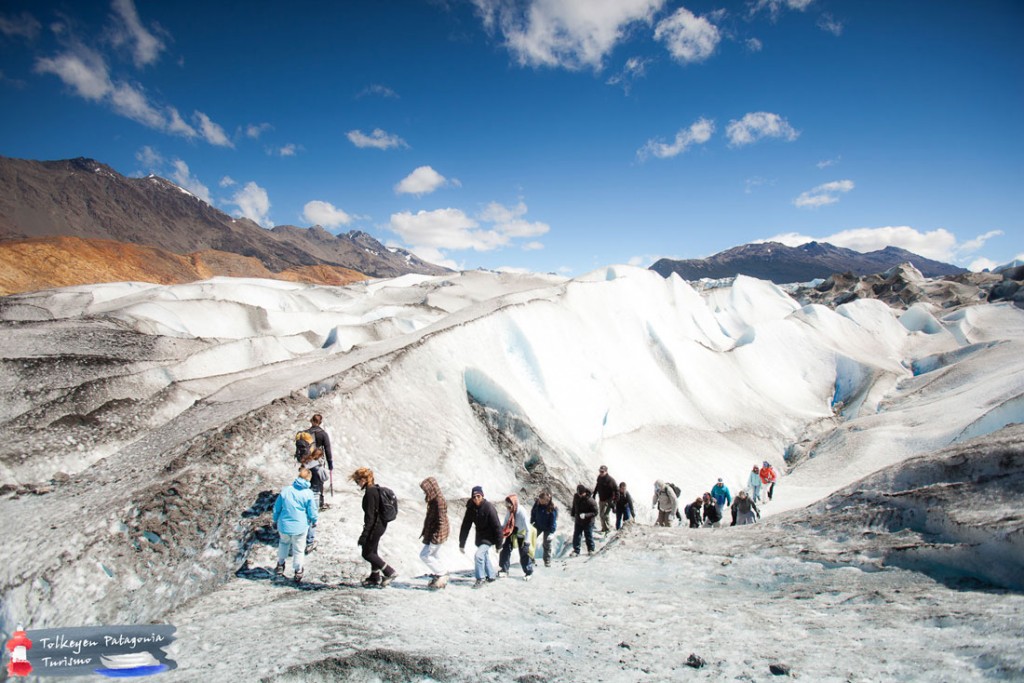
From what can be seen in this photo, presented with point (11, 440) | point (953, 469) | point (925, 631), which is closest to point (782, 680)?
point (925, 631)

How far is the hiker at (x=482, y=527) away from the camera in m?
7.78

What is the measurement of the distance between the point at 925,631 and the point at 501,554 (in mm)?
5797

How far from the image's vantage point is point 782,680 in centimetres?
488

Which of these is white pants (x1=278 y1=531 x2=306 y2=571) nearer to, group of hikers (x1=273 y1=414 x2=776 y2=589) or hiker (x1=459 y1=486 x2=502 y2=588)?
group of hikers (x1=273 y1=414 x2=776 y2=589)

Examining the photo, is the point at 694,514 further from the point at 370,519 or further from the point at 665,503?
the point at 370,519

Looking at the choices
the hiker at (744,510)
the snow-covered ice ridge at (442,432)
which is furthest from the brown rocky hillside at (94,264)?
the hiker at (744,510)

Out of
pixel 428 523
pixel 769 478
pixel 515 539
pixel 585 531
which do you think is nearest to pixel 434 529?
pixel 428 523

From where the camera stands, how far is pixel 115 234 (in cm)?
14550

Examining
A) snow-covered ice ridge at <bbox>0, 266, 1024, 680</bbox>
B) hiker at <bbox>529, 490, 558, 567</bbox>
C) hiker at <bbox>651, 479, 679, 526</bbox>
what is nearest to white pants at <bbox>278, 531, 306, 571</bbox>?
snow-covered ice ridge at <bbox>0, 266, 1024, 680</bbox>

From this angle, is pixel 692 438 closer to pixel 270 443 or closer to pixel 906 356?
pixel 270 443

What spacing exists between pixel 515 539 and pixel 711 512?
893 cm

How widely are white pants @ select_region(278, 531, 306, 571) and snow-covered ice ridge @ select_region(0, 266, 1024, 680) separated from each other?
1.41ft

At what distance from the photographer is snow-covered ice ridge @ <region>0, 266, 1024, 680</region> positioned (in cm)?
776

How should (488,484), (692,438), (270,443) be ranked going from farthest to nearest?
(692,438)
(488,484)
(270,443)
